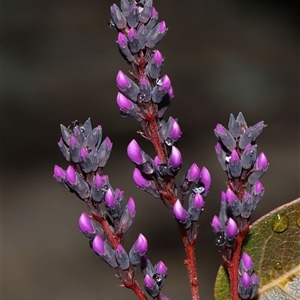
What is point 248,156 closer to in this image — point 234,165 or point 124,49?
point 234,165

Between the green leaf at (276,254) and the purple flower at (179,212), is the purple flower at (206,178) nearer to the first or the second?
the purple flower at (179,212)

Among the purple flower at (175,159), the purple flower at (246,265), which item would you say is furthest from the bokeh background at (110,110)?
the purple flower at (175,159)

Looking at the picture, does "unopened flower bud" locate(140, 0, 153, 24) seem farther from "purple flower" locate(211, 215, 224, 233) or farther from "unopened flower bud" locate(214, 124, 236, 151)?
"purple flower" locate(211, 215, 224, 233)

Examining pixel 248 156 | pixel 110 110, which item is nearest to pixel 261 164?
pixel 248 156

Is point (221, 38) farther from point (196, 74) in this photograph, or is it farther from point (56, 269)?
point (56, 269)

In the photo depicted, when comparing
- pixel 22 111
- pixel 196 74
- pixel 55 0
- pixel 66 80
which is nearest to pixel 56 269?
pixel 22 111

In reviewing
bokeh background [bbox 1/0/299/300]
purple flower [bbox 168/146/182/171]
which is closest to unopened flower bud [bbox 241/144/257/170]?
purple flower [bbox 168/146/182/171]
